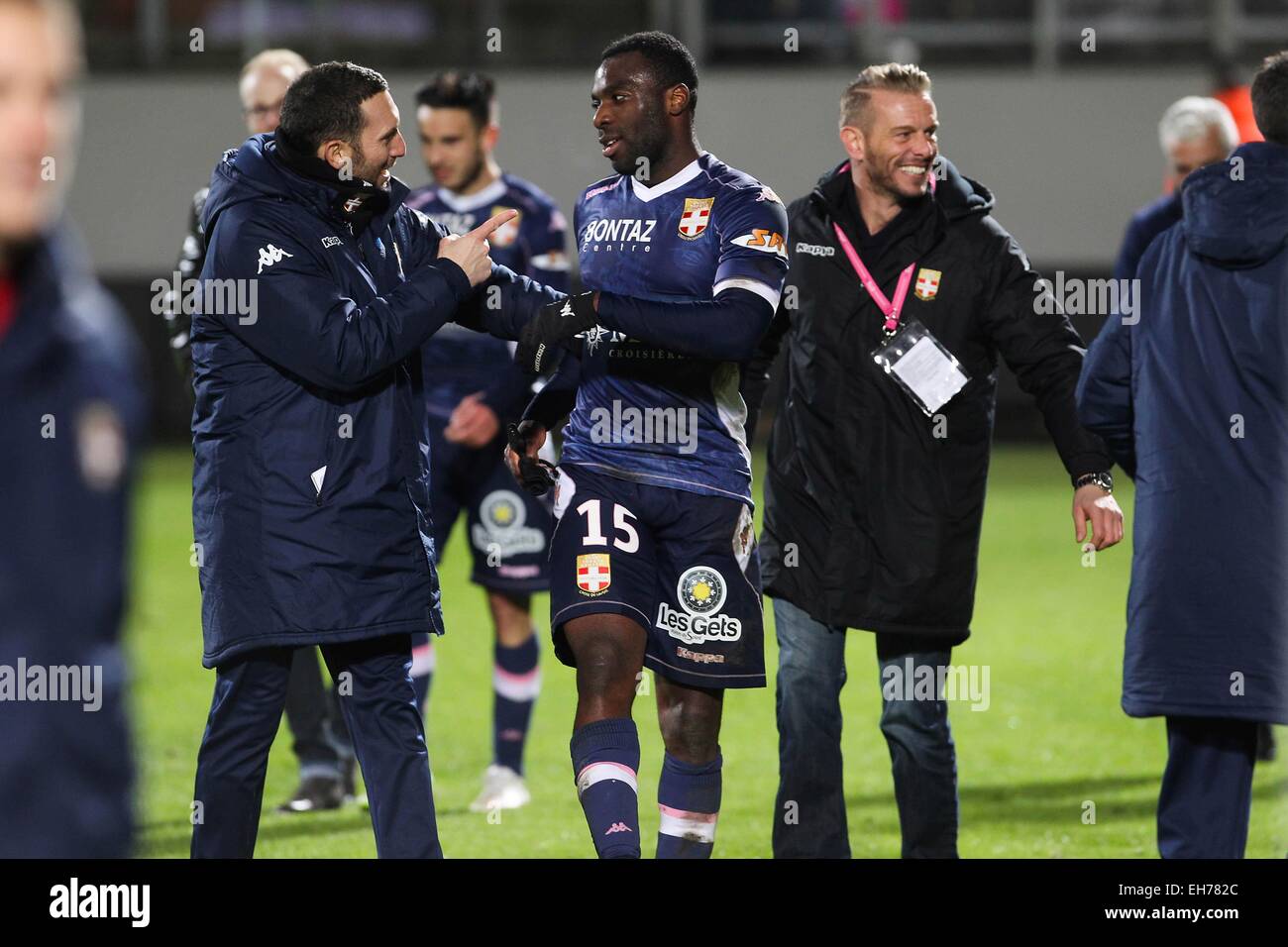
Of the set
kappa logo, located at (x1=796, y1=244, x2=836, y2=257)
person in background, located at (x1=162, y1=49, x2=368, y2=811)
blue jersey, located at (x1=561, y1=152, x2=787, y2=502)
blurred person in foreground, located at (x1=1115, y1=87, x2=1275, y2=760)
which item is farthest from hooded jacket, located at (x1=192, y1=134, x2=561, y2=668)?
blurred person in foreground, located at (x1=1115, y1=87, x2=1275, y2=760)

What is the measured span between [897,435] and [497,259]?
217cm

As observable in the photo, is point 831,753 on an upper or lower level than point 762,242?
lower

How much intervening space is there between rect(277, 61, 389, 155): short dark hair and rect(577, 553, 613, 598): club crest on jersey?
1171 millimetres

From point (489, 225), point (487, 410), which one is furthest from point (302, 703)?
point (489, 225)

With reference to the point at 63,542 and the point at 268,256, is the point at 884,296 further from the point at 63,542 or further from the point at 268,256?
the point at 63,542

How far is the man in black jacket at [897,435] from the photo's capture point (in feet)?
16.1

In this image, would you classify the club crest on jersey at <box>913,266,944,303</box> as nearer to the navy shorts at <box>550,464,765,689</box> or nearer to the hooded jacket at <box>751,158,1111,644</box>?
the hooded jacket at <box>751,158,1111,644</box>

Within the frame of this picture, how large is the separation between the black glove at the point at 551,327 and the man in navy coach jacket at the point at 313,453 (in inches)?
7.5

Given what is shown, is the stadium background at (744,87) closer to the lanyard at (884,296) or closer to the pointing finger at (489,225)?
the lanyard at (884,296)

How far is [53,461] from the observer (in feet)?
5.58

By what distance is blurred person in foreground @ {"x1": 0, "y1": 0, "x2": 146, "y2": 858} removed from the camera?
66.3 inches

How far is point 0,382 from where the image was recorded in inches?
66.0
